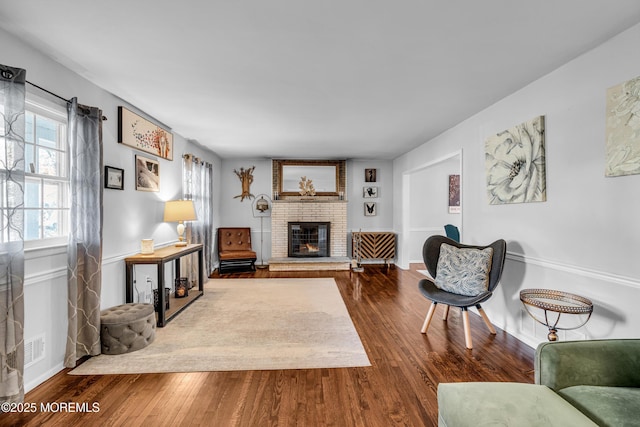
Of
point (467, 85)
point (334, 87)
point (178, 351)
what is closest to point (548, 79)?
point (467, 85)

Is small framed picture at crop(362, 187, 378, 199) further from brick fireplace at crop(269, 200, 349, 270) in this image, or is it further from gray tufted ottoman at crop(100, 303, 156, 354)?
gray tufted ottoman at crop(100, 303, 156, 354)

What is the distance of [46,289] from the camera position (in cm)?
223

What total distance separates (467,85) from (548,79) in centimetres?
64

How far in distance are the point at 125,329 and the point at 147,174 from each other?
187 cm

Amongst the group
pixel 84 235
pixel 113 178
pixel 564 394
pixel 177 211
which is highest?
pixel 113 178

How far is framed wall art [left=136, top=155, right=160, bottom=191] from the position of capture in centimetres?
345

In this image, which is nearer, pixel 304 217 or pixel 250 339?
pixel 250 339

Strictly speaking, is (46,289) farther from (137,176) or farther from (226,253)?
(226,253)

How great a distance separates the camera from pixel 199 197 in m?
5.08

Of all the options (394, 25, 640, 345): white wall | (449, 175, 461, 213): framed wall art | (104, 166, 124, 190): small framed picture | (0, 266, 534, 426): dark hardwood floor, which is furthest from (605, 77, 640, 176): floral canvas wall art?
(449, 175, 461, 213): framed wall art

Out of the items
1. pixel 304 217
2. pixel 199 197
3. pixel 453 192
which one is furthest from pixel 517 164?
pixel 199 197

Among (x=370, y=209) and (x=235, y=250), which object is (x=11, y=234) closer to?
(x=235, y=250)

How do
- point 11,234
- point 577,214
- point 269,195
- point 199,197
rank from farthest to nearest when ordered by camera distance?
1. point 269,195
2. point 199,197
3. point 577,214
4. point 11,234

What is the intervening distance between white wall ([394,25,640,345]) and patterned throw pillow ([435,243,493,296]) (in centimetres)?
39
